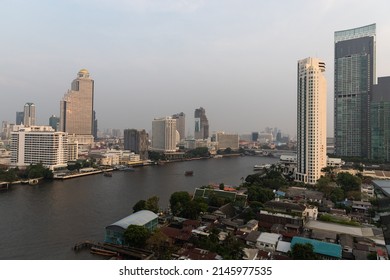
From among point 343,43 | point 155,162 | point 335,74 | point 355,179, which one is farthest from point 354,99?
point 155,162

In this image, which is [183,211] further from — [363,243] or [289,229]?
[363,243]

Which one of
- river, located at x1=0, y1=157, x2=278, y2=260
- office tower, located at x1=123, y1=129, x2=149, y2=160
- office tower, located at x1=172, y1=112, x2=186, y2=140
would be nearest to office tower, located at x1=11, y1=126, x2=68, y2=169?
river, located at x1=0, y1=157, x2=278, y2=260

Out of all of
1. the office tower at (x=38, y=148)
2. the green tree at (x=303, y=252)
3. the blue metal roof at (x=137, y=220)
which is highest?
the office tower at (x=38, y=148)

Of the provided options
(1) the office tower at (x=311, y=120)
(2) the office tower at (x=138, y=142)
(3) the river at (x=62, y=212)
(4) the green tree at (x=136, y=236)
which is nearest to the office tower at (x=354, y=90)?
(1) the office tower at (x=311, y=120)

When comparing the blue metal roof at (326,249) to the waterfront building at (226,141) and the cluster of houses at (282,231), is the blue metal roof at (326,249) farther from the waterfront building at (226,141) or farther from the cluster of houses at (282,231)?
the waterfront building at (226,141)

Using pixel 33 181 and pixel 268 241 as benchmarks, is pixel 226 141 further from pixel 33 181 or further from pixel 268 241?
pixel 268 241

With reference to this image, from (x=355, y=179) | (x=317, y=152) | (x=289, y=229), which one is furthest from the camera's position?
→ (x=317, y=152)
